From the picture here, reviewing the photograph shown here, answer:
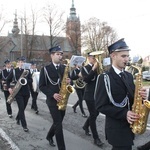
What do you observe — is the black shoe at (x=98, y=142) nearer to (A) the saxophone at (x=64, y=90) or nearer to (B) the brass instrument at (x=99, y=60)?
(A) the saxophone at (x=64, y=90)

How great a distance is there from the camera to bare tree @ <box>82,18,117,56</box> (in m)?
62.4

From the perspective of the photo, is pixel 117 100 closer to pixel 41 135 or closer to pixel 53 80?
pixel 53 80

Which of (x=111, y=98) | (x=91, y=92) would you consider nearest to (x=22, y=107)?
(x=91, y=92)

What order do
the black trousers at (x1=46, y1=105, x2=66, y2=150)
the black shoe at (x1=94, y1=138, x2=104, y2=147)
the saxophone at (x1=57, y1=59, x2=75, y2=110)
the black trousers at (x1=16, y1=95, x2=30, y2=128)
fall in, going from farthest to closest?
1. the black trousers at (x1=16, y1=95, x2=30, y2=128)
2. the black shoe at (x1=94, y1=138, x2=104, y2=147)
3. the saxophone at (x1=57, y1=59, x2=75, y2=110)
4. the black trousers at (x1=46, y1=105, x2=66, y2=150)

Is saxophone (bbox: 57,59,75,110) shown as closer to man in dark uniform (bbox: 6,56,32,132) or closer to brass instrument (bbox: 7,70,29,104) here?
man in dark uniform (bbox: 6,56,32,132)

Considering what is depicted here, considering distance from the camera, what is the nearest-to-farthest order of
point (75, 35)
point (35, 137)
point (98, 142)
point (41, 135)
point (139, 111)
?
point (139, 111) < point (98, 142) < point (35, 137) < point (41, 135) < point (75, 35)

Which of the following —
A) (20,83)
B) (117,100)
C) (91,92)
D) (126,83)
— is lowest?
(91,92)

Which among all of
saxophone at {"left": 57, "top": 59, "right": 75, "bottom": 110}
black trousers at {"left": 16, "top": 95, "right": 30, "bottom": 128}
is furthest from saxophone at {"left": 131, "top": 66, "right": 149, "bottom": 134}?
black trousers at {"left": 16, "top": 95, "right": 30, "bottom": 128}

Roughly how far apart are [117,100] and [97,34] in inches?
2433

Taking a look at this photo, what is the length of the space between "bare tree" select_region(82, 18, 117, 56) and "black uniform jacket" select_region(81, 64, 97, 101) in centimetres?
5525

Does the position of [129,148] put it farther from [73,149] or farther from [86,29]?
[86,29]

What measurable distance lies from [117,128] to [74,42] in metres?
57.4

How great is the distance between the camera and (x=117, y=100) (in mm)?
Result: 3518

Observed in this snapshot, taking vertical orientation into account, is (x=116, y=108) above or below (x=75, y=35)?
below
